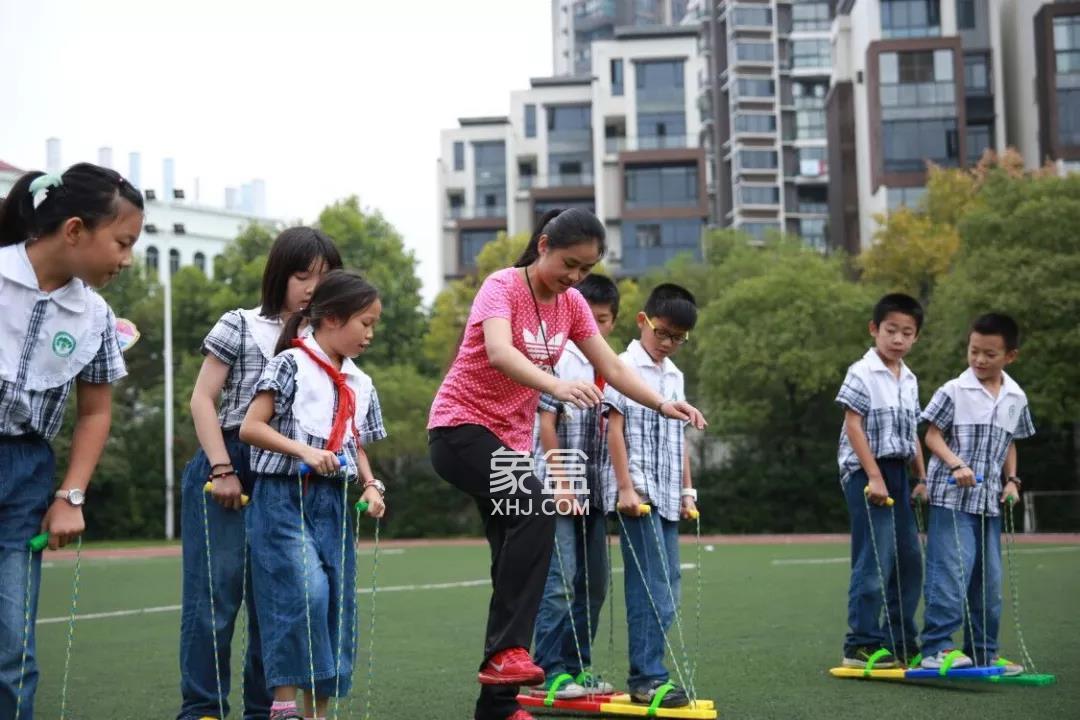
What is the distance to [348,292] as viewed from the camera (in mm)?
5543

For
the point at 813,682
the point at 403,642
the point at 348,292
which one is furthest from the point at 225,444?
the point at 403,642

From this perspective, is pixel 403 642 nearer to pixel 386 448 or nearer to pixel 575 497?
pixel 575 497

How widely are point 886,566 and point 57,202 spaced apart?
16.0 ft

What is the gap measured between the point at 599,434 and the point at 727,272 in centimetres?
3586

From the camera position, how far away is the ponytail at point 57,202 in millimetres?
4453

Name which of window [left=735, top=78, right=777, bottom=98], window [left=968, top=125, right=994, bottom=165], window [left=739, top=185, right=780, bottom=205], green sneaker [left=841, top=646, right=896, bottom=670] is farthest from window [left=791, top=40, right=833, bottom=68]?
green sneaker [left=841, top=646, right=896, bottom=670]

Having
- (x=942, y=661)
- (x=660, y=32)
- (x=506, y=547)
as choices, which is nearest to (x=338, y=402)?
(x=506, y=547)

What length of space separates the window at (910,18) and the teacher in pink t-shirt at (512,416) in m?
47.2

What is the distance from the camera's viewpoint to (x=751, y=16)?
81.2 m

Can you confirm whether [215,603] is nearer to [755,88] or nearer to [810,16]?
[755,88]

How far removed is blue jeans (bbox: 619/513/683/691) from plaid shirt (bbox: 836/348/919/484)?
149cm

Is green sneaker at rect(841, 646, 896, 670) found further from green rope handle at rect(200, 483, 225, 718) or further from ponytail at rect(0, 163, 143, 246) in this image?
ponytail at rect(0, 163, 143, 246)

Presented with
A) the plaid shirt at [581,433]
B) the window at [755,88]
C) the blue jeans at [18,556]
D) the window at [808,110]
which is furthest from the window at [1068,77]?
the blue jeans at [18,556]

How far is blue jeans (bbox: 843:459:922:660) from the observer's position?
25.6ft
